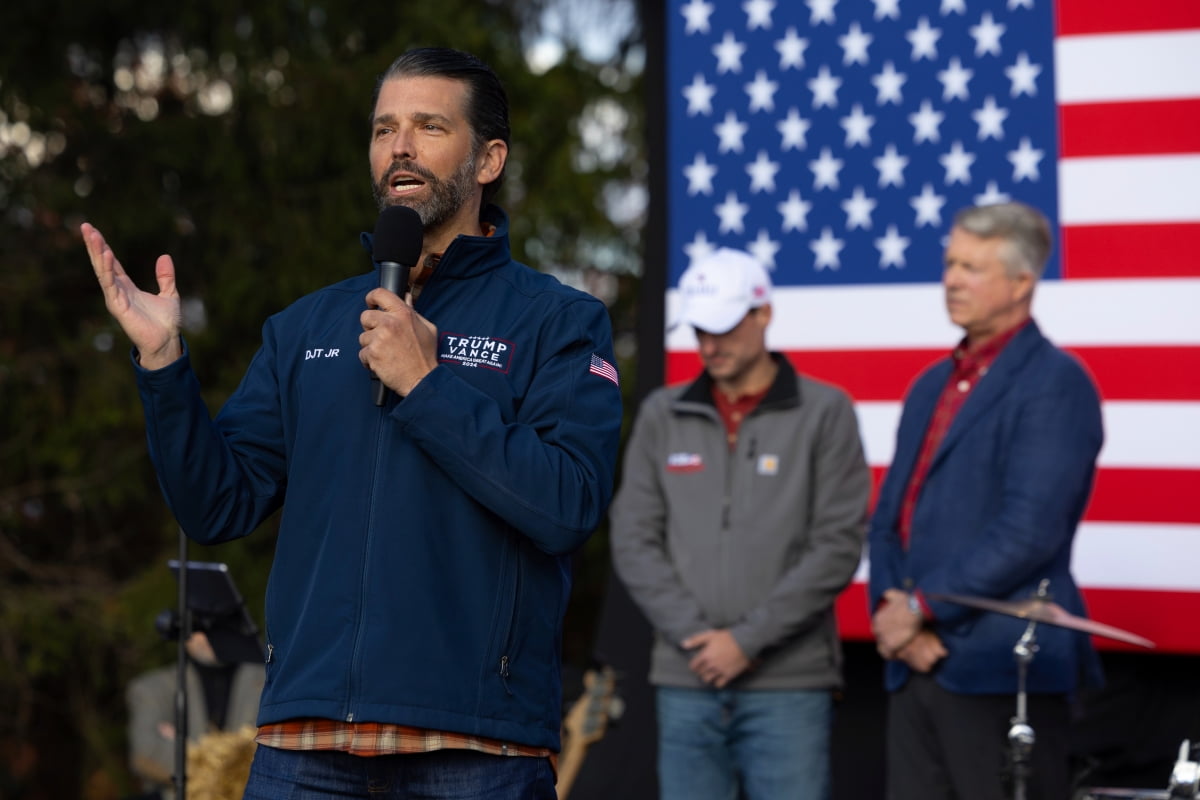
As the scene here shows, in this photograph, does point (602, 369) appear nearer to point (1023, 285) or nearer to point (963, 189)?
point (1023, 285)

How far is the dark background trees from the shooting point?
7.75 meters

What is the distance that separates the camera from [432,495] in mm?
1865

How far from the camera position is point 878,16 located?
16.6ft

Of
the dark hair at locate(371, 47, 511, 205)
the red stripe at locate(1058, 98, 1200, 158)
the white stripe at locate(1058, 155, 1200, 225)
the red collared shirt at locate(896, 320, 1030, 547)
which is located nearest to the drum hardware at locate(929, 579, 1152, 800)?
the red collared shirt at locate(896, 320, 1030, 547)

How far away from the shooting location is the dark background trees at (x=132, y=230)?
7.75m

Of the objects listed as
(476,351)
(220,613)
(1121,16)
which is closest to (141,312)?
(476,351)

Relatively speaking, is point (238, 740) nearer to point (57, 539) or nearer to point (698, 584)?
point (698, 584)

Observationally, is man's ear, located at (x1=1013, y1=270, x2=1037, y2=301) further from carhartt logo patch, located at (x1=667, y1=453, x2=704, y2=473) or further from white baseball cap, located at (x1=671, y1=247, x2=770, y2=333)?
carhartt logo patch, located at (x1=667, y1=453, x2=704, y2=473)

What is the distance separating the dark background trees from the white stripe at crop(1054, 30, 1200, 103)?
13.1 feet

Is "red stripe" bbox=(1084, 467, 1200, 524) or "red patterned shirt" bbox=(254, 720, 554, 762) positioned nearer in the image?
"red patterned shirt" bbox=(254, 720, 554, 762)

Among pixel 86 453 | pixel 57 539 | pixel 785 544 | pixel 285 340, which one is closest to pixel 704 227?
pixel 785 544

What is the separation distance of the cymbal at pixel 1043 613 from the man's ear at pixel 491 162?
1.58 m

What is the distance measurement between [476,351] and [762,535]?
2.04 meters

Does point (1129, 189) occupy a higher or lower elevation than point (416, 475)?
higher
